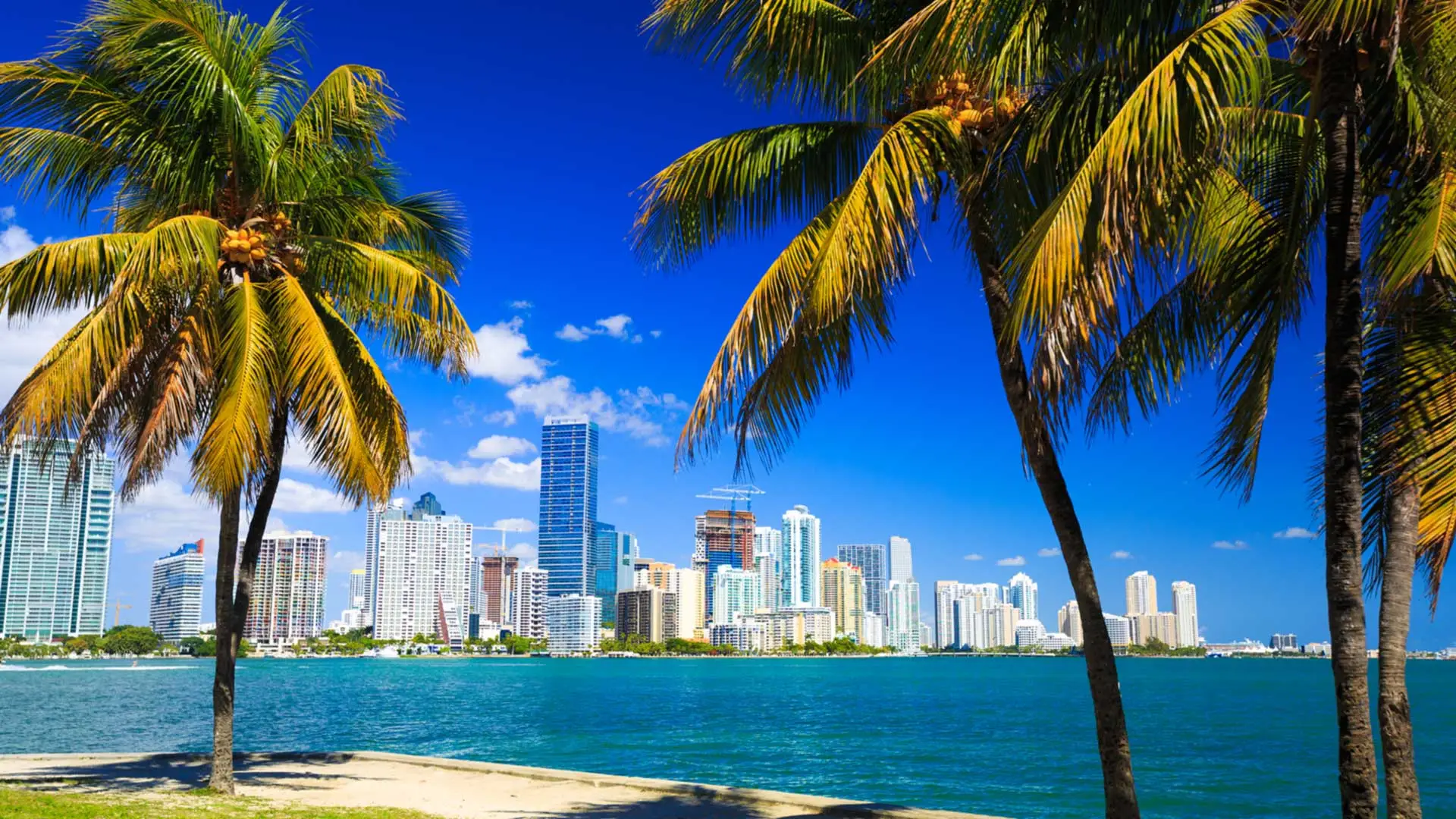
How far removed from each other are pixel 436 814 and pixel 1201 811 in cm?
1958

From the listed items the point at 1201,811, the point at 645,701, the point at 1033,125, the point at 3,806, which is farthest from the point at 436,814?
the point at 645,701

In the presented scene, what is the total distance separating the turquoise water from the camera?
26656mm

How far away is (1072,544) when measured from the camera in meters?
7.22

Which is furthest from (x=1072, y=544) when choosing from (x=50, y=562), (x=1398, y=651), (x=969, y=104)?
(x=50, y=562)

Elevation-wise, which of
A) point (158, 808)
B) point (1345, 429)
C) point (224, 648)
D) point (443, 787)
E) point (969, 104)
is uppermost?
point (969, 104)

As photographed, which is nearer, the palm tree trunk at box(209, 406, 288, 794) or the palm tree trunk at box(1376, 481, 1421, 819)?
the palm tree trunk at box(1376, 481, 1421, 819)

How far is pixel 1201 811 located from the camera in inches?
938

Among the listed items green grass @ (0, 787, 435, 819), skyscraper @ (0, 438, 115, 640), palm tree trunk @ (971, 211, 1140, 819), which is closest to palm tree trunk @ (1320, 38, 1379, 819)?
palm tree trunk @ (971, 211, 1140, 819)

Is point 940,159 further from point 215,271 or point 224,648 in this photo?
point 224,648

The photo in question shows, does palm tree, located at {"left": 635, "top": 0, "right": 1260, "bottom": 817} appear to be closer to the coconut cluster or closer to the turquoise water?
the coconut cluster

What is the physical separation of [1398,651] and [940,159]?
4.06 meters

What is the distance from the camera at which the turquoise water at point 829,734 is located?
2666 cm

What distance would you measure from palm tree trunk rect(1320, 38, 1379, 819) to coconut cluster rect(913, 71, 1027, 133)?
219 centimetres

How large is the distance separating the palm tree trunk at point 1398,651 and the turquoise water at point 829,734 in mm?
17205
